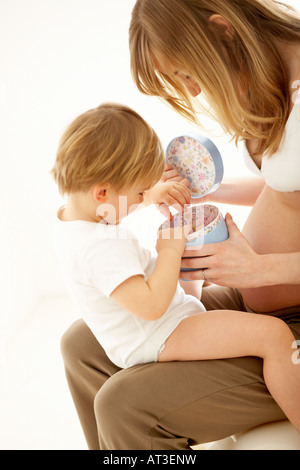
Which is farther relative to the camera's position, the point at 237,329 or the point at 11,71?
the point at 11,71

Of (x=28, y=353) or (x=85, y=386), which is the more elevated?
(x=85, y=386)

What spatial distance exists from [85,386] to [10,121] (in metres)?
1.68

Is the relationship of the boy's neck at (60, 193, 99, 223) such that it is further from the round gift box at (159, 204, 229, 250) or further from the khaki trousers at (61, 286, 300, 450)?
the khaki trousers at (61, 286, 300, 450)

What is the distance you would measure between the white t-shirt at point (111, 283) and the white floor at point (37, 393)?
807 millimetres

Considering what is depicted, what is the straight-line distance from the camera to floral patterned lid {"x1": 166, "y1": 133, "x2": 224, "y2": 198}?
1.26m

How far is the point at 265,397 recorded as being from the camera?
1.09m

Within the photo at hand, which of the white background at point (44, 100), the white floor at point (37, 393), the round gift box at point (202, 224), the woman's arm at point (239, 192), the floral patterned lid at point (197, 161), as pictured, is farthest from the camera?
the white background at point (44, 100)

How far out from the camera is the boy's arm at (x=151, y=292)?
1044mm

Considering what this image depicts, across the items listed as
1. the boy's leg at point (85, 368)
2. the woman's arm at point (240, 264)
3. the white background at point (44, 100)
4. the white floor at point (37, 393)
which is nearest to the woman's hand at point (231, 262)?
the woman's arm at point (240, 264)

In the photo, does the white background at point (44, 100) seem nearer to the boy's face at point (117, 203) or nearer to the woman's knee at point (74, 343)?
the woman's knee at point (74, 343)

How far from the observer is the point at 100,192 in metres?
1.11

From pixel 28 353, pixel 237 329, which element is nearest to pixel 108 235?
pixel 237 329

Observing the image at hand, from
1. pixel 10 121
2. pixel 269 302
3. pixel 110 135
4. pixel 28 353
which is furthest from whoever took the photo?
pixel 10 121
